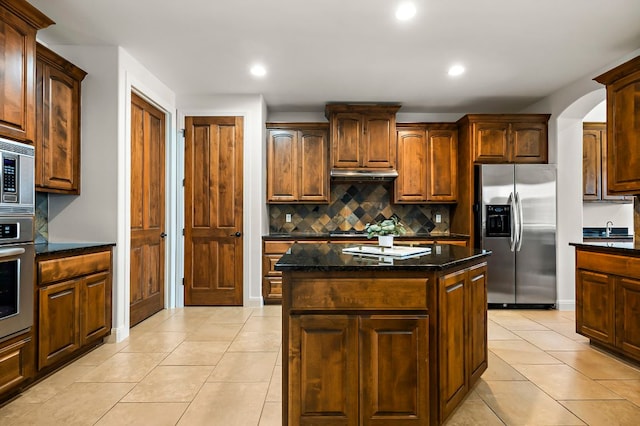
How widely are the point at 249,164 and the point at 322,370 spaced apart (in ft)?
11.2

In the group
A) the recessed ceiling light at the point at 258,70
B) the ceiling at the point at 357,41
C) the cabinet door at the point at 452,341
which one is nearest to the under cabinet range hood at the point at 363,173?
the ceiling at the point at 357,41

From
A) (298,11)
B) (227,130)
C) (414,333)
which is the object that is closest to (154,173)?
(227,130)

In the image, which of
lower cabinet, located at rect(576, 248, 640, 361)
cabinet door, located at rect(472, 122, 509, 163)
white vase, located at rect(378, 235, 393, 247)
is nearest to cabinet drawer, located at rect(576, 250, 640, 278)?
lower cabinet, located at rect(576, 248, 640, 361)

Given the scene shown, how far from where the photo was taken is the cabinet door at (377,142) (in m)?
5.24

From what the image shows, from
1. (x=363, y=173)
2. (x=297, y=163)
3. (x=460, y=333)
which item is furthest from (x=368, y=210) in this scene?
(x=460, y=333)

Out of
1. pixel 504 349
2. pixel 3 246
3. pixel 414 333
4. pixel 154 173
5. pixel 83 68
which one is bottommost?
pixel 504 349

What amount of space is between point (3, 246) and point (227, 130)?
9.84ft

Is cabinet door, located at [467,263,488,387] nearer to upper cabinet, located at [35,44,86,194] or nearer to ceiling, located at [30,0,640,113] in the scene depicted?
ceiling, located at [30,0,640,113]

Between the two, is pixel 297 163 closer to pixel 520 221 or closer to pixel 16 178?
pixel 520 221

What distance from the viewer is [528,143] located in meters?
5.07

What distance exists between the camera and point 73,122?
3.43 meters

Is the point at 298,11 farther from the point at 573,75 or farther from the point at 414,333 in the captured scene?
the point at 573,75

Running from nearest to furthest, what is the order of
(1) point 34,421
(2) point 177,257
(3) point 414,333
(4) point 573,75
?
1. (3) point 414,333
2. (1) point 34,421
3. (4) point 573,75
4. (2) point 177,257

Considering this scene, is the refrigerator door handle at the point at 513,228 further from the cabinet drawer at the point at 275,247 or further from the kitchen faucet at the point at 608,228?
the cabinet drawer at the point at 275,247
